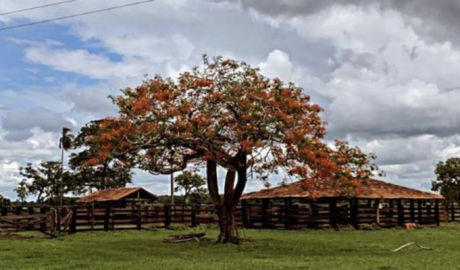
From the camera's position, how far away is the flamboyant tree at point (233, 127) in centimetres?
2258

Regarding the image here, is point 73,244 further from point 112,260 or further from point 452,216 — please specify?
point 452,216

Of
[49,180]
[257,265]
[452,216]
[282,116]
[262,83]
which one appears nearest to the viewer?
[257,265]

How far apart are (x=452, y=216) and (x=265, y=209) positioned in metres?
18.1

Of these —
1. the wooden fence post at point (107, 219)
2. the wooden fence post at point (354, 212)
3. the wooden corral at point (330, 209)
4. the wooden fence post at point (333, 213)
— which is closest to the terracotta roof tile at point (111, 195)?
the wooden corral at point (330, 209)

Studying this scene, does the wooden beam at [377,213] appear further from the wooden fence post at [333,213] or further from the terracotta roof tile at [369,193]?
the wooden fence post at [333,213]

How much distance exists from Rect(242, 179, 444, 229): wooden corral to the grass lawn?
35.5ft

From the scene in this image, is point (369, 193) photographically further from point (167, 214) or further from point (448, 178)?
point (448, 178)

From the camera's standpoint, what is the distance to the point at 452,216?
4912cm

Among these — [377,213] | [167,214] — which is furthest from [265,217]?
[377,213]

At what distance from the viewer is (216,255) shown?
20.1 m

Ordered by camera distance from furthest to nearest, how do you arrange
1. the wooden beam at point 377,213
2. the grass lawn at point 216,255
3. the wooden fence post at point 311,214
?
1. the wooden beam at point 377,213
2. the wooden fence post at point 311,214
3. the grass lawn at point 216,255

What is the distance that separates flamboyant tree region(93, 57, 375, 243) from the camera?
22578mm

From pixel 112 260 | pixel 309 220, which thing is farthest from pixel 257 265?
pixel 309 220

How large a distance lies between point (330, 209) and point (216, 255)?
19.2m
